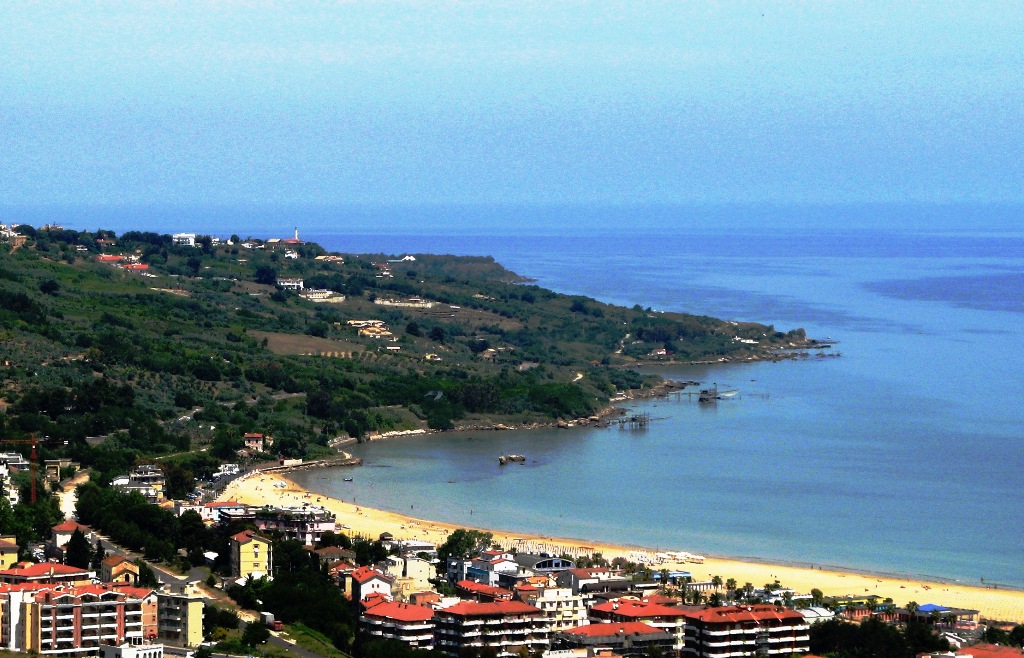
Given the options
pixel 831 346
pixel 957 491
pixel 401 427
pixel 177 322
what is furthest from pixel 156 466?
pixel 831 346

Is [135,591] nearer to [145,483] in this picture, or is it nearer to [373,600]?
[373,600]

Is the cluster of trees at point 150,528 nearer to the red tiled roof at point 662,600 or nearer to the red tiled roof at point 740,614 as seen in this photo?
the red tiled roof at point 662,600

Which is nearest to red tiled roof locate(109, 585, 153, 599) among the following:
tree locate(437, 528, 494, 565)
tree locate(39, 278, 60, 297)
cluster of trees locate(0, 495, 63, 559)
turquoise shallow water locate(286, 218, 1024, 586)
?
cluster of trees locate(0, 495, 63, 559)

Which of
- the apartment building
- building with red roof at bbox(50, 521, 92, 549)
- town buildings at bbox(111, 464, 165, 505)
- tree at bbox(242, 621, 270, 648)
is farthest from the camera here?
town buildings at bbox(111, 464, 165, 505)

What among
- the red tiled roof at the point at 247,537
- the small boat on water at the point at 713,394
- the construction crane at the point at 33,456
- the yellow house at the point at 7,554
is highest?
the small boat on water at the point at 713,394

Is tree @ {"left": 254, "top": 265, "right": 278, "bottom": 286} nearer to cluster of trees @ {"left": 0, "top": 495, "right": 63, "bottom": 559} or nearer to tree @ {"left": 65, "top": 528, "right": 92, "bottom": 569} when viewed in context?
cluster of trees @ {"left": 0, "top": 495, "right": 63, "bottom": 559}

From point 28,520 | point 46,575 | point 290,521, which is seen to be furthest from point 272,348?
point 46,575

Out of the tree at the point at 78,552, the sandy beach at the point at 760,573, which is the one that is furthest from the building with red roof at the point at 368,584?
the sandy beach at the point at 760,573
